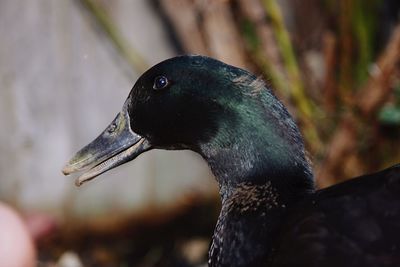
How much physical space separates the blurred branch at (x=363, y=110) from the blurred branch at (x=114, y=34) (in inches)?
43.5

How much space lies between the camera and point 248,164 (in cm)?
322

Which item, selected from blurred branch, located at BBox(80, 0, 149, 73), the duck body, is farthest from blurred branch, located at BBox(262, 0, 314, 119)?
the duck body

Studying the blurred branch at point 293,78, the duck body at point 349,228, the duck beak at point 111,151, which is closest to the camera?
the duck body at point 349,228

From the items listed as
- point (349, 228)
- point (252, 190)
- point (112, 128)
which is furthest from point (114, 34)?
point (349, 228)

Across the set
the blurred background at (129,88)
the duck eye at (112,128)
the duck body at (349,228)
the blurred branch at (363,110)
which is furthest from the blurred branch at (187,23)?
the duck body at (349,228)

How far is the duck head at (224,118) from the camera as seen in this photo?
3.20 metres

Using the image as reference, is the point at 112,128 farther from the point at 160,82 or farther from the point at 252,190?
the point at 252,190

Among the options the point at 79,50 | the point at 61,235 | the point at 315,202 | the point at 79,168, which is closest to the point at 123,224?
the point at 61,235

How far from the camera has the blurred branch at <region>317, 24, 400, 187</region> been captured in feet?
16.6

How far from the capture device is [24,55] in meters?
5.77

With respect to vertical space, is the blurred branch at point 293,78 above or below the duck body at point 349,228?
below

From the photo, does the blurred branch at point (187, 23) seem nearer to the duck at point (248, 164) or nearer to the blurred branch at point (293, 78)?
the blurred branch at point (293, 78)

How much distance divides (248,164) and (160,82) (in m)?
0.37

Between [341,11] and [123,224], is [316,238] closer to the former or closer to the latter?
[341,11]
